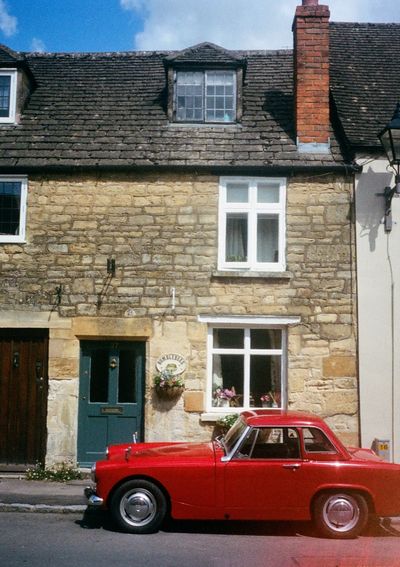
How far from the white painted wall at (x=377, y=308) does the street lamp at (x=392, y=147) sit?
0.17 meters

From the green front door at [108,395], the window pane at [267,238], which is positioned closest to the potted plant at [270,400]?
the green front door at [108,395]

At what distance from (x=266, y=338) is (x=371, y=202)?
121 inches

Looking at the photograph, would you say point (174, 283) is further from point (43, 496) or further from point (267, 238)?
point (43, 496)

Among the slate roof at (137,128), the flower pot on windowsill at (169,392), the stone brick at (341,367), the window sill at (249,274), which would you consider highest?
the slate roof at (137,128)

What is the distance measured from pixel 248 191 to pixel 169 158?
62.1 inches

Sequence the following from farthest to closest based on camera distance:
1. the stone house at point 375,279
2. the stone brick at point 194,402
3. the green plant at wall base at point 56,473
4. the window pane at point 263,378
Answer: the window pane at point 263,378 < the stone brick at point 194,402 < the stone house at point 375,279 < the green plant at wall base at point 56,473

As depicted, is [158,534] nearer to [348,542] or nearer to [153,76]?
[348,542]

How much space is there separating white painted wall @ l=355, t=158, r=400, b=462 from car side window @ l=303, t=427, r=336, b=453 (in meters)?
3.17

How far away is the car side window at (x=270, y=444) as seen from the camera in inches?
268

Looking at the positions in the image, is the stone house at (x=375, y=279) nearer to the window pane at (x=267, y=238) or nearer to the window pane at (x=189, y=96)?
the window pane at (x=267, y=238)

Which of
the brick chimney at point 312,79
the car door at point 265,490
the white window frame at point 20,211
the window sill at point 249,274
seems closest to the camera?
the car door at point 265,490

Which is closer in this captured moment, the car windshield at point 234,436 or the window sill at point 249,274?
the car windshield at point 234,436

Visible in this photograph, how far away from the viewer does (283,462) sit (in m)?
6.72

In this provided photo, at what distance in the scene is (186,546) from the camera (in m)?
6.37
